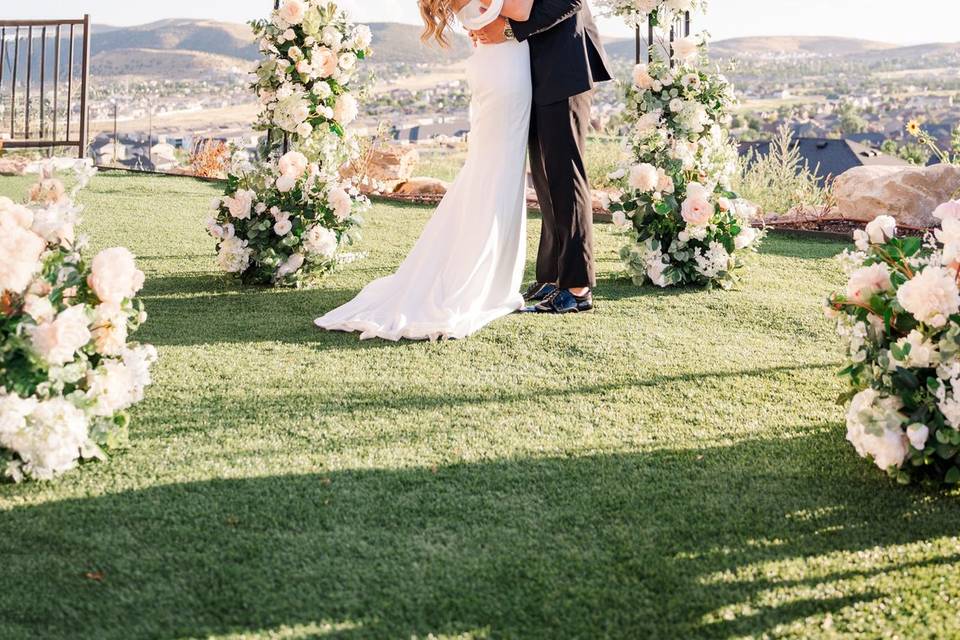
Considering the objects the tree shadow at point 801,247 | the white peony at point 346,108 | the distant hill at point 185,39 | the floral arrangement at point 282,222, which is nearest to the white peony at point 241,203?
A: the floral arrangement at point 282,222

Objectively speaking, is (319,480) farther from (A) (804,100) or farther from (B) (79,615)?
(A) (804,100)

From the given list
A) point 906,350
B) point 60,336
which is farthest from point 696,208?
point 60,336

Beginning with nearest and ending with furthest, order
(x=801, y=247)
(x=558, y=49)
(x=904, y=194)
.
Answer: (x=558, y=49), (x=801, y=247), (x=904, y=194)

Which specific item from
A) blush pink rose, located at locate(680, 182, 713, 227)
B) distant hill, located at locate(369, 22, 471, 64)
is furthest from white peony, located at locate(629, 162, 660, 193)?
distant hill, located at locate(369, 22, 471, 64)

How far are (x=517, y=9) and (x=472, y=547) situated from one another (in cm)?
266

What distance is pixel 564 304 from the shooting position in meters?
4.34

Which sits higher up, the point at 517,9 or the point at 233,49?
the point at 233,49

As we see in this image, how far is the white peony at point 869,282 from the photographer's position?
249 cm

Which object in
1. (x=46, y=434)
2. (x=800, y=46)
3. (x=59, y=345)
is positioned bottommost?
(x=46, y=434)

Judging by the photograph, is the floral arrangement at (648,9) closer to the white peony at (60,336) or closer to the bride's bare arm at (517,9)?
the bride's bare arm at (517,9)

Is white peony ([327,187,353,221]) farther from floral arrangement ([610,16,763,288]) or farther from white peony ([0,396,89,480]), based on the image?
white peony ([0,396,89,480])

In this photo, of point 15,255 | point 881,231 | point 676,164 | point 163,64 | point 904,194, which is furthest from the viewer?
point 163,64

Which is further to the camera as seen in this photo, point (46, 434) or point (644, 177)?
point (644, 177)

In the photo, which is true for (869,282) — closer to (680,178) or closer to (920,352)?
(920,352)
